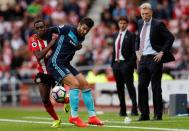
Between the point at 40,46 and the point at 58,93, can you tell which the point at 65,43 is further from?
the point at 58,93

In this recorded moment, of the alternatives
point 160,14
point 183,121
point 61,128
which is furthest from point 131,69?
point 160,14

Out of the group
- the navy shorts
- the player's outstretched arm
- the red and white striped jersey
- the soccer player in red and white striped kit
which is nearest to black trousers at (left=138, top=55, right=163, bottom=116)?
the soccer player in red and white striped kit

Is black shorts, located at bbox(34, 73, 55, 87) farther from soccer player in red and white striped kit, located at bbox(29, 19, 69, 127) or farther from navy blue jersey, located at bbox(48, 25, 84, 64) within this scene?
navy blue jersey, located at bbox(48, 25, 84, 64)

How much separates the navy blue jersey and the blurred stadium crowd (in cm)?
1072

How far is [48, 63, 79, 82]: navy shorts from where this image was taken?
15.4 meters

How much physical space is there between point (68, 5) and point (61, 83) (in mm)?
18804

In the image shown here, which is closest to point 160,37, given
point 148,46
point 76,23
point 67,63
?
point 148,46

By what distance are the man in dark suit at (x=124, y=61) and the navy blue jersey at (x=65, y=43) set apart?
4191 mm

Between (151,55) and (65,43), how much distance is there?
246cm

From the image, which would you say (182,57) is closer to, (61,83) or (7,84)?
(7,84)

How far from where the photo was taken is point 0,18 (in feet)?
115

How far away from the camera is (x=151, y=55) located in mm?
17156

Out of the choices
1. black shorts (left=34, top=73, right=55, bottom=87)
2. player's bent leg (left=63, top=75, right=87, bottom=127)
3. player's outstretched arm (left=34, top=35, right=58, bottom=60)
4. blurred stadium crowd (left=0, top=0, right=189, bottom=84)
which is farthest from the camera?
blurred stadium crowd (left=0, top=0, right=189, bottom=84)

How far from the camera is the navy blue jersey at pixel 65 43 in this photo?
607 inches
